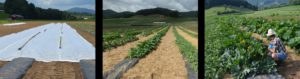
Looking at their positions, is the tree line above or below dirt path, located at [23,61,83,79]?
above

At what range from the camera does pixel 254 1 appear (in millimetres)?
4910

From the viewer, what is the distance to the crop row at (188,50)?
504 centimetres

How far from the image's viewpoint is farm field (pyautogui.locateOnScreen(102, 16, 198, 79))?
201 inches

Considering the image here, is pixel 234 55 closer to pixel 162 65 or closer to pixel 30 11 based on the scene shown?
pixel 162 65

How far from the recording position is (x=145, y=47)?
18.9 ft

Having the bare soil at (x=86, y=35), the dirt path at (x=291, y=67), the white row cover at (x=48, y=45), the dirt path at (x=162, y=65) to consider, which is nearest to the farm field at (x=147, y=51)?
the dirt path at (x=162, y=65)

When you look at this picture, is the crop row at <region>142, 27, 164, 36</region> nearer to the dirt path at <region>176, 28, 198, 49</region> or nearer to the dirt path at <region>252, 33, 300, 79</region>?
the dirt path at <region>176, 28, 198, 49</region>

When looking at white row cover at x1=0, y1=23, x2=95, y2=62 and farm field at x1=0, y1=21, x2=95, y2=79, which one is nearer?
farm field at x1=0, y1=21, x2=95, y2=79

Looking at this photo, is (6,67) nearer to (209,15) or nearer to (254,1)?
(209,15)

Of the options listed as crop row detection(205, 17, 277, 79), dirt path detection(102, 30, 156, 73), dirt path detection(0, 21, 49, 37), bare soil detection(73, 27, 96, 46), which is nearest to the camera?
crop row detection(205, 17, 277, 79)

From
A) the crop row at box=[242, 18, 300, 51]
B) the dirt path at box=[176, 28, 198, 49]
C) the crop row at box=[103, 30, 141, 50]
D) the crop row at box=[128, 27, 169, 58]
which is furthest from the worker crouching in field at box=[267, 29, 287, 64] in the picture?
the crop row at box=[103, 30, 141, 50]

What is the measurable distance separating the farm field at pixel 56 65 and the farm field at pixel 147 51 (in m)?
0.24

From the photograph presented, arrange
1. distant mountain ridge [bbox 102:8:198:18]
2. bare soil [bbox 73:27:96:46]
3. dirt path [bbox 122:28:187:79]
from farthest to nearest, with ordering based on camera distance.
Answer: dirt path [bbox 122:28:187:79] → bare soil [bbox 73:27:96:46] → distant mountain ridge [bbox 102:8:198:18]

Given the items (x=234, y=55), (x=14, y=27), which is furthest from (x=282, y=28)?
(x=14, y=27)
